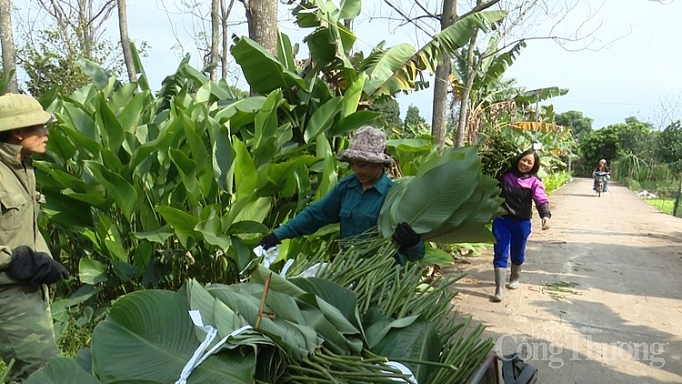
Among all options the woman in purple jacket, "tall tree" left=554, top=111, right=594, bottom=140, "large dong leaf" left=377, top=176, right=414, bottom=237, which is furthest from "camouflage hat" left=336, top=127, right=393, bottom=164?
"tall tree" left=554, top=111, right=594, bottom=140

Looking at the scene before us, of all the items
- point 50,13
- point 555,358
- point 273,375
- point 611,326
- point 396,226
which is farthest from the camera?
point 50,13

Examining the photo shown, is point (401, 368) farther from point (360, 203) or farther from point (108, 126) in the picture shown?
point (108, 126)

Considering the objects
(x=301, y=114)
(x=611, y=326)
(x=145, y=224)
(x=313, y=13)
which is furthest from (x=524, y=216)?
(x=145, y=224)

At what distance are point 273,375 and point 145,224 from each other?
2.84 m

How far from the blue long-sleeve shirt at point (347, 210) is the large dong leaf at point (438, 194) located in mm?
230

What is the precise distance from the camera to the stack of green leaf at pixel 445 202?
108 inches

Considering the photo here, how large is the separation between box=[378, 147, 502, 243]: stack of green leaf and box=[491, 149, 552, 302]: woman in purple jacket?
9.52ft

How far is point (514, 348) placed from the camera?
4.38 meters

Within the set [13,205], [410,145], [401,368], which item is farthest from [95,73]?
[401,368]

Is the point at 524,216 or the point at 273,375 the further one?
the point at 524,216

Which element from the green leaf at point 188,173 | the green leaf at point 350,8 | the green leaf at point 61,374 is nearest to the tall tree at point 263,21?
the green leaf at point 350,8

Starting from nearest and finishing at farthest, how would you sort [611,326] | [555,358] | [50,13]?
[555,358] < [611,326] < [50,13]

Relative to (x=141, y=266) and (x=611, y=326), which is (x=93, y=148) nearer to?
(x=141, y=266)

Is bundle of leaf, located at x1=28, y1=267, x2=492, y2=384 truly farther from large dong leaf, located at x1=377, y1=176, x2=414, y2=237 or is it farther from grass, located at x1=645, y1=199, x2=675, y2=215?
A: grass, located at x1=645, y1=199, x2=675, y2=215
